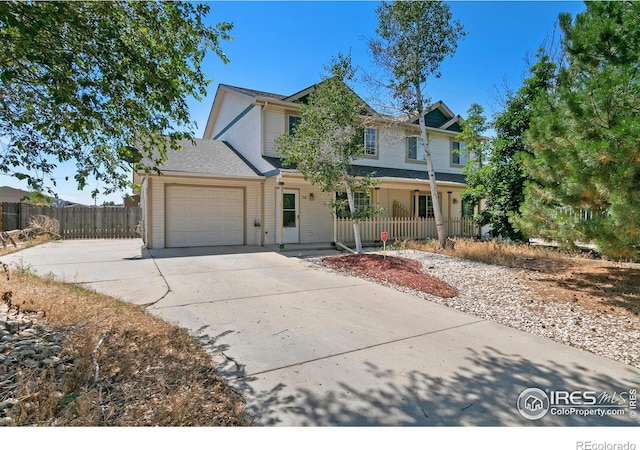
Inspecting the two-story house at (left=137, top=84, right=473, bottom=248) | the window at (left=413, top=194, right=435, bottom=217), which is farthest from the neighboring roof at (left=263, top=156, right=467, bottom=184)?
the window at (left=413, top=194, right=435, bottom=217)

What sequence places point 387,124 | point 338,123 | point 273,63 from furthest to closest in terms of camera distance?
point 387,124 < point 338,123 < point 273,63

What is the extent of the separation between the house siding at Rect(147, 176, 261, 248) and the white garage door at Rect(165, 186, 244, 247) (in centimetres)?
18

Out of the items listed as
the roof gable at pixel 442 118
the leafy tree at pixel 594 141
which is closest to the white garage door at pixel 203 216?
the leafy tree at pixel 594 141

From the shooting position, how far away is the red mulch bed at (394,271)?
6.39 metres

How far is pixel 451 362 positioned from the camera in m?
3.34

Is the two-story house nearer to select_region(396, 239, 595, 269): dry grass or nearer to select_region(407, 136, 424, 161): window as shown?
select_region(407, 136, 424, 161): window

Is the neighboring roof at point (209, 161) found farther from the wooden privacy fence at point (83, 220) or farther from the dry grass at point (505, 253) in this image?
the dry grass at point (505, 253)

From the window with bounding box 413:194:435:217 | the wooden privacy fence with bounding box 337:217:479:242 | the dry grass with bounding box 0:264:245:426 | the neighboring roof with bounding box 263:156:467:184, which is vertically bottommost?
the dry grass with bounding box 0:264:245:426

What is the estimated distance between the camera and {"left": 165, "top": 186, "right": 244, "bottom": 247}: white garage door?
11969 millimetres

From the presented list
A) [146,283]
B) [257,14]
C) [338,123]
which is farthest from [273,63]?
[146,283]

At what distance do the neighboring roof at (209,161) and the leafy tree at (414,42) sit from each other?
638 cm

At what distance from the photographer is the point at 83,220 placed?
15594mm

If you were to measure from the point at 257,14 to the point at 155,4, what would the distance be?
6.04ft
